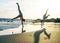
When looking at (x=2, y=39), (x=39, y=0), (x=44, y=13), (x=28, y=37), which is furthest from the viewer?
(x=44, y=13)

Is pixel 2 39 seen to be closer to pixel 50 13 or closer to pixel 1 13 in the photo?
pixel 1 13

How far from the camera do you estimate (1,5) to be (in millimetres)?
3859

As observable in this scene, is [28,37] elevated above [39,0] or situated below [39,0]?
below

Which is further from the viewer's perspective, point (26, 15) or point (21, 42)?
point (26, 15)

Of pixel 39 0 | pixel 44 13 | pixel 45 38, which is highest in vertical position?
pixel 39 0

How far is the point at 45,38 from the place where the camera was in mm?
3689

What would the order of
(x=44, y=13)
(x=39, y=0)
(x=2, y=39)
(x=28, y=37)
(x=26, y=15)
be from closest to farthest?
(x=2, y=39)
(x=28, y=37)
(x=39, y=0)
(x=26, y=15)
(x=44, y=13)

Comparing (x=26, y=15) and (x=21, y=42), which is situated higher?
(x=26, y=15)

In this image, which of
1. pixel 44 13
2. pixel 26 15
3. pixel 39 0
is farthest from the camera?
pixel 44 13

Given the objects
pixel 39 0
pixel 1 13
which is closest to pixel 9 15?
pixel 1 13

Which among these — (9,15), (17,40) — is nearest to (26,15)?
(9,15)

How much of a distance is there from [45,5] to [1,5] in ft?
2.88

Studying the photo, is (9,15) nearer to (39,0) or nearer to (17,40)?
(39,0)

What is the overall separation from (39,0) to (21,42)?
1.10 meters
